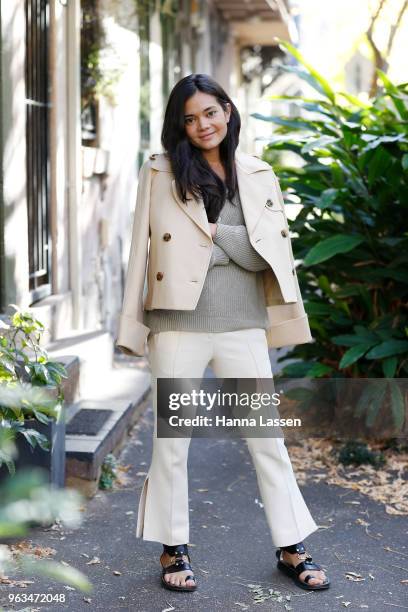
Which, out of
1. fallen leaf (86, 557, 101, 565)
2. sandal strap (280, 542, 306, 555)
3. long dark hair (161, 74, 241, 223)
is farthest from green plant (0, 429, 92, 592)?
fallen leaf (86, 557, 101, 565)

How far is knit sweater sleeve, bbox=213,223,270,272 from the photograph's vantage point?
3.27 metres

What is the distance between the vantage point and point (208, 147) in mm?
3289

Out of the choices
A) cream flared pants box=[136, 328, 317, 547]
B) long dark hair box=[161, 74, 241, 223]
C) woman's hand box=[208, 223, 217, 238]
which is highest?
long dark hair box=[161, 74, 241, 223]

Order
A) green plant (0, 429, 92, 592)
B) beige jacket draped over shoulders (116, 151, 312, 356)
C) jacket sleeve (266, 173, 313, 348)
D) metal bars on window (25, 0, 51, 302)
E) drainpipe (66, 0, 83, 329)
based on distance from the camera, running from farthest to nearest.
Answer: drainpipe (66, 0, 83, 329) < metal bars on window (25, 0, 51, 302) < jacket sleeve (266, 173, 313, 348) < beige jacket draped over shoulders (116, 151, 312, 356) < green plant (0, 429, 92, 592)

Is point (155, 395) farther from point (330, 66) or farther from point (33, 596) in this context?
point (330, 66)

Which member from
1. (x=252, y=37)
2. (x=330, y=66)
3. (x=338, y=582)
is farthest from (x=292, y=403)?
(x=330, y=66)

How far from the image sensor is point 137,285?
333 centimetres

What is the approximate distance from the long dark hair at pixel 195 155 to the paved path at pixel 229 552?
4.37 feet

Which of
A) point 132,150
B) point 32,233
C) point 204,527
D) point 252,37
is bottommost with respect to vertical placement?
point 204,527

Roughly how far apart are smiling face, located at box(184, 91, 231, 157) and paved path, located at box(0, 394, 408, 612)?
62.4 inches

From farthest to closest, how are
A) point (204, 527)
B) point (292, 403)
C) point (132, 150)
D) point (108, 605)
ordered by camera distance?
point (132, 150) < point (292, 403) < point (204, 527) < point (108, 605)

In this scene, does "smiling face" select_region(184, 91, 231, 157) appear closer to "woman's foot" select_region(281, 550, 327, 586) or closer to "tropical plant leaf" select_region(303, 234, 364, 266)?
"woman's foot" select_region(281, 550, 327, 586)

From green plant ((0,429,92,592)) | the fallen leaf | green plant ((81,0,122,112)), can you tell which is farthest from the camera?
green plant ((81,0,122,112))

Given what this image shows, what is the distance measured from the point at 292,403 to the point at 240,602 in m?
2.59
